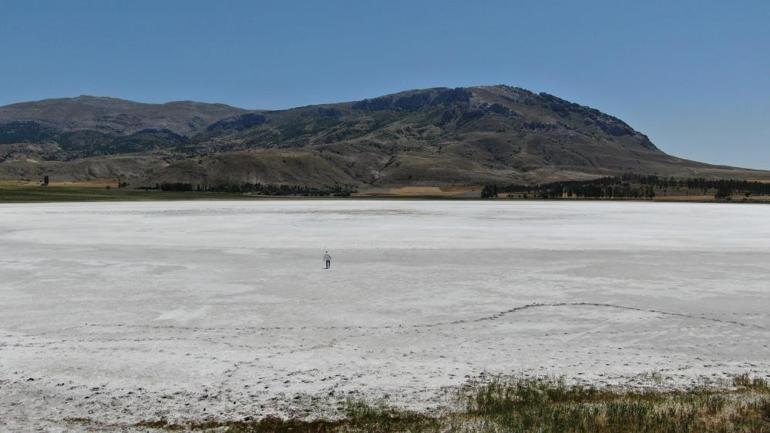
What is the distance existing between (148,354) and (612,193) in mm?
173772

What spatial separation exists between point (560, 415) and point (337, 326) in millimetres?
7064

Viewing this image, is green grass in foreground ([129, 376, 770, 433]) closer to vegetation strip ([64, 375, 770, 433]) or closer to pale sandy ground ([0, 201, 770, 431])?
vegetation strip ([64, 375, 770, 433])

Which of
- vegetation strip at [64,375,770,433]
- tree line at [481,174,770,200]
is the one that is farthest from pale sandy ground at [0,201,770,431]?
tree line at [481,174,770,200]

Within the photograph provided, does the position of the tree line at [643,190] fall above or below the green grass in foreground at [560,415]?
above

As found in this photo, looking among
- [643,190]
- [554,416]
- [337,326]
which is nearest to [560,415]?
[554,416]

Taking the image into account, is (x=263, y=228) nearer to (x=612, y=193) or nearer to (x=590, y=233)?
(x=590, y=233)

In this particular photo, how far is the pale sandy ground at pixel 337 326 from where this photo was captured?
10547 millimetres

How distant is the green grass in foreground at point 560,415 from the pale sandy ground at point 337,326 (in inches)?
19.2

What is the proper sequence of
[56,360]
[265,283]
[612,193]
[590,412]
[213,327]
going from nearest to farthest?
[590,412], [56,360], [213,327], [265,283], [612,193]

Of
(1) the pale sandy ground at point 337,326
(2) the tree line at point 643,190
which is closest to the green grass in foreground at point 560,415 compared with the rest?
(1) the pale sandy ground at point 337,326

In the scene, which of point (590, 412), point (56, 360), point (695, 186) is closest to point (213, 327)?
point (56, 360)

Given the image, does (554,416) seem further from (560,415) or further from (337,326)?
(337,326)

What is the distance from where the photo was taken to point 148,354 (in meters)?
12.6

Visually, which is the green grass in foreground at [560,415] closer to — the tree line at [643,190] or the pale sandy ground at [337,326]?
the pale sandy ground at [337,326]
